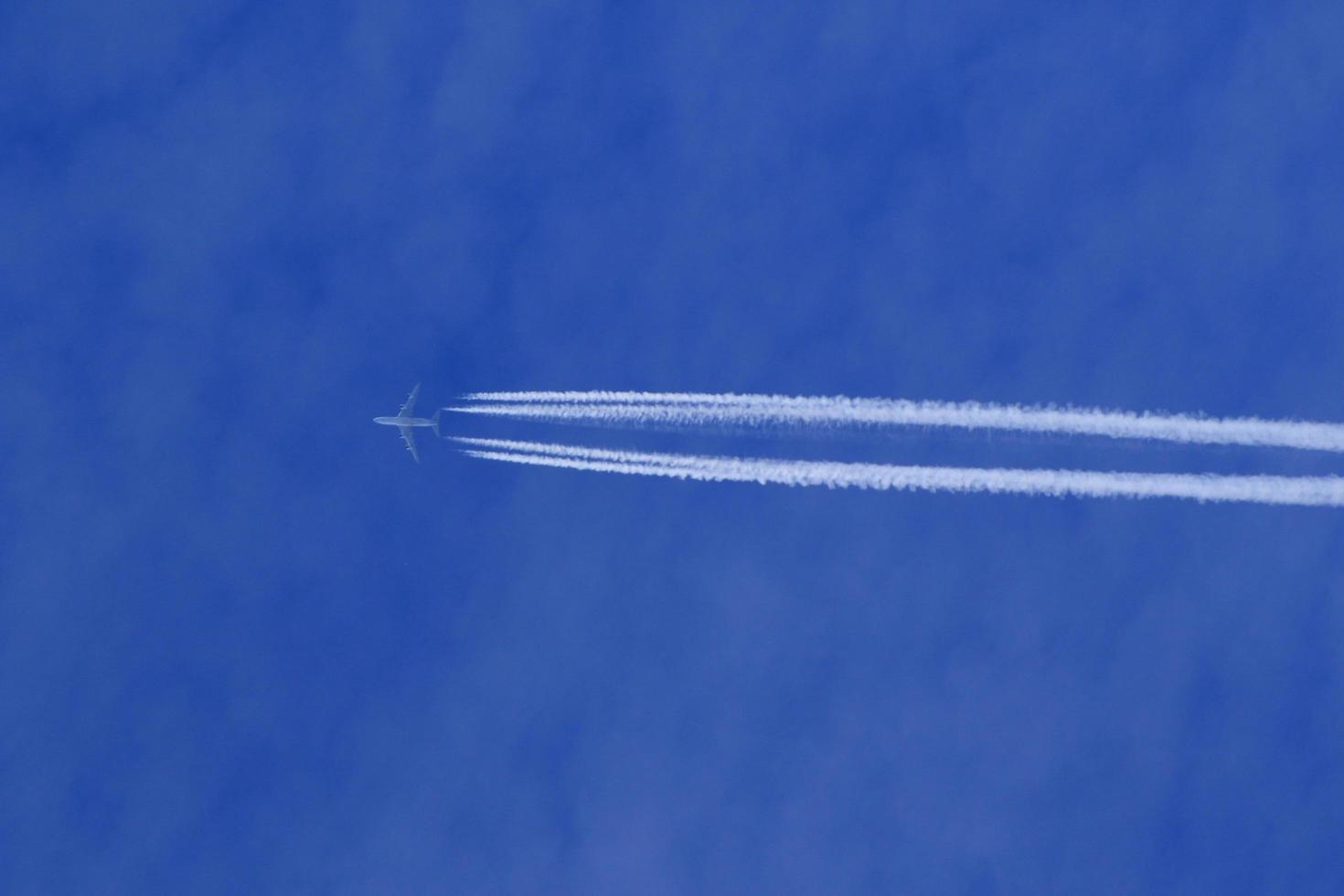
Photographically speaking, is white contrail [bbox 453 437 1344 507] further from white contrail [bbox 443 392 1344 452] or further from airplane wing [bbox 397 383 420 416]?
airplane wing [bbox 397 383 420 416]

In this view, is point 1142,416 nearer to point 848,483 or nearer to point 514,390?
point 848,483

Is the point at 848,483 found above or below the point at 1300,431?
below

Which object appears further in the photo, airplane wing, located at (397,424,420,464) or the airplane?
airplane wing, located at (397,424,420,464)

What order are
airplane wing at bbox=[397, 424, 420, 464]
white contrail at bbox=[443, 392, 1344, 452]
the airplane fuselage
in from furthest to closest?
airplane wing at bbox=[397, 424, 420, 464] → the airplane fuselage → white contrail at bbox=[443, 392, 1344, 452]

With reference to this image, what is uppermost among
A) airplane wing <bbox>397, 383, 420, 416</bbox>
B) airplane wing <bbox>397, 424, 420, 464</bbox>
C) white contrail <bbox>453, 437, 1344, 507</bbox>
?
airplane wing <bbox>397, 383, 420, 416</bbox>

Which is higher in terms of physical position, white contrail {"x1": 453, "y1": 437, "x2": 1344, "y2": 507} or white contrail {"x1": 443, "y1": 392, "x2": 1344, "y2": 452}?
white contrail {"x1": 443, "y1": 392, "x2": 1344, "y2": 452}

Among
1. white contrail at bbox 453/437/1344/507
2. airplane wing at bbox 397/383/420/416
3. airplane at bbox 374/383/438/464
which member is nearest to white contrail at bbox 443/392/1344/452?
white contrail at bbox 453/437/1344/507

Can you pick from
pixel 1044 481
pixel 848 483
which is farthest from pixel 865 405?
pixel 1044 481

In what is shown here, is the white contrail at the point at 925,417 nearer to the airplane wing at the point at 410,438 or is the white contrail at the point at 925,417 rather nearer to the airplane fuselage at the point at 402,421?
the airplane fuselage at the point at 402,421

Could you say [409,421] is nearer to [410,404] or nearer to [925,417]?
[410,404]
